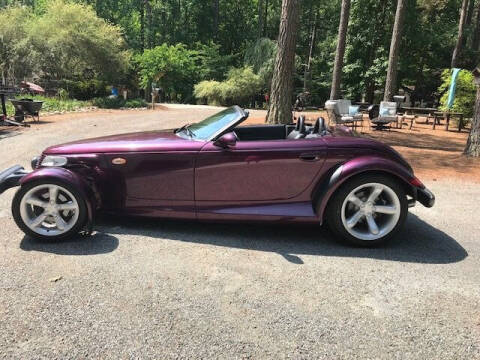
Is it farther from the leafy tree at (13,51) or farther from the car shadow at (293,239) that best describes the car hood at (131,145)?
the leafy tree at (13,51)

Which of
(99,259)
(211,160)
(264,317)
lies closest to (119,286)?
(99,259)

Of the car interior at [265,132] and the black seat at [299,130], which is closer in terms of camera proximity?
the black seat at [299,130]

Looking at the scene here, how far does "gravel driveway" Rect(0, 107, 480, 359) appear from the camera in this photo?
2.48 meters

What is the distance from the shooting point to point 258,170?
3916 millimetres

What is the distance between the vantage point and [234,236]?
4.18m

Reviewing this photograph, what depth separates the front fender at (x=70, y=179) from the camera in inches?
149

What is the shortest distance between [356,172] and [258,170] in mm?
909

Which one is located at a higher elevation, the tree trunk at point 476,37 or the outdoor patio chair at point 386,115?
the tree trunk at point 476,37

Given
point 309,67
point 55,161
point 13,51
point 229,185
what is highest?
point 309,67

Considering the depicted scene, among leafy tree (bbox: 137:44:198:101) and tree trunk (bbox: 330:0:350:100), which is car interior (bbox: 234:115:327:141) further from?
leafy tree (bbox: 137:44:198:101)

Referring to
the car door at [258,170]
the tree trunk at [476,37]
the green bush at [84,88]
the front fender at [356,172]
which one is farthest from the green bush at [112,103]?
the tree trunk at [476,37]

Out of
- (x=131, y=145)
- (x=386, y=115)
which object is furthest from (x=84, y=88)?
(x=131, y=145)

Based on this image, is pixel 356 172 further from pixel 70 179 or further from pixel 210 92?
pixel 210 92

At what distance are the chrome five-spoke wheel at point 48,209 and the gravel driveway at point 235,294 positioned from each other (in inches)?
5.3
